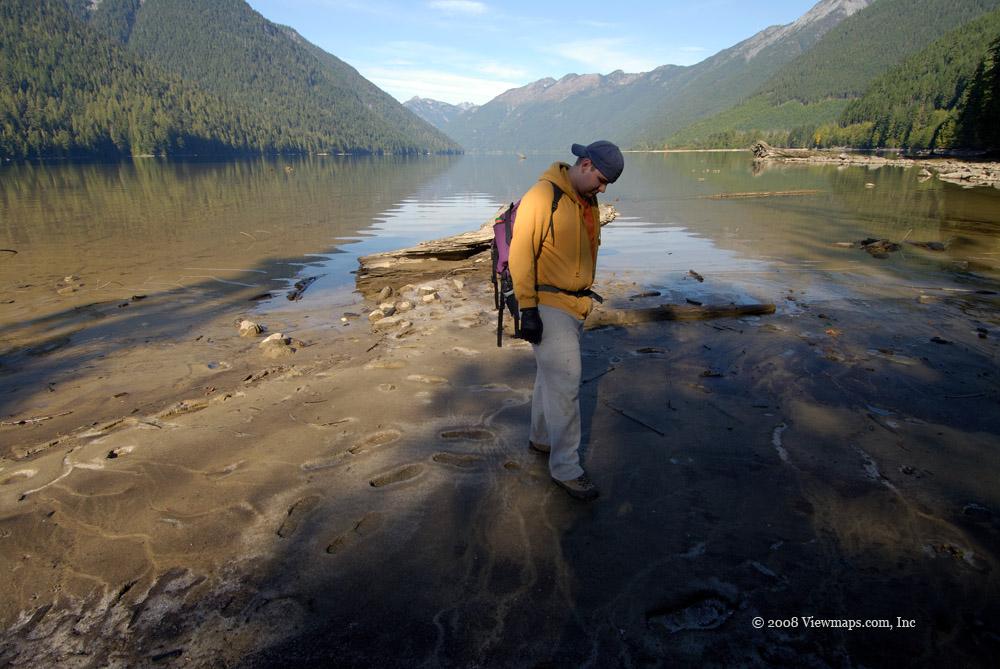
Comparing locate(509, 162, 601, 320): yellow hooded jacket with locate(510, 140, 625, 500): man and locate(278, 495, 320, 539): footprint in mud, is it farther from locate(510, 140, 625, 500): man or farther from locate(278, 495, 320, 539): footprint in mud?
locate(278, 495, 320, 539): footprint in mud

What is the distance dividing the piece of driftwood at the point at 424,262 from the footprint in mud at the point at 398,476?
26.7ft

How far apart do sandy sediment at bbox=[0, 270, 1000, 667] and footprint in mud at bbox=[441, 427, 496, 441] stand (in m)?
0.04

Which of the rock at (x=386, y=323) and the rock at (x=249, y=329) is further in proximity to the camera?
the rock at (x=386, y=323)

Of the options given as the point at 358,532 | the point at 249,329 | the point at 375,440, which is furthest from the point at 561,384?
the point at 249,329

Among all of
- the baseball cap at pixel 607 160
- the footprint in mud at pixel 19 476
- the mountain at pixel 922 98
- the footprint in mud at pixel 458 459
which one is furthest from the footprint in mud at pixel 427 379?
the mountain at pixel 922 98

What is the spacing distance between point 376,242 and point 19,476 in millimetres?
15207

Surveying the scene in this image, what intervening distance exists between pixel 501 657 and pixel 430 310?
25.4 ft

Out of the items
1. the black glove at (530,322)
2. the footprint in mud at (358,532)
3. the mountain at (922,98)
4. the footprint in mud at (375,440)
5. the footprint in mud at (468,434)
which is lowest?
the footprint in mud at (358,532)

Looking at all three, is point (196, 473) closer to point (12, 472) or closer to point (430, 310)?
point (12, 472)

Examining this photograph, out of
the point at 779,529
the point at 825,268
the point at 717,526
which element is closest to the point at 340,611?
the point at 717,526

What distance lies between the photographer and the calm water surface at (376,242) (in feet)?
38.2

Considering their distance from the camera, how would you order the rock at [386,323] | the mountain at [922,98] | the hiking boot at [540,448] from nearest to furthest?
the hiking boot at [540,448], the rock at [386,323], the mountain at [922,98]

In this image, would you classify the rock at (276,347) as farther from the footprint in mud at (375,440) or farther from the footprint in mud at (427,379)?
the footprint in mud at (375,440)

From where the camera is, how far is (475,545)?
355 centimetres
